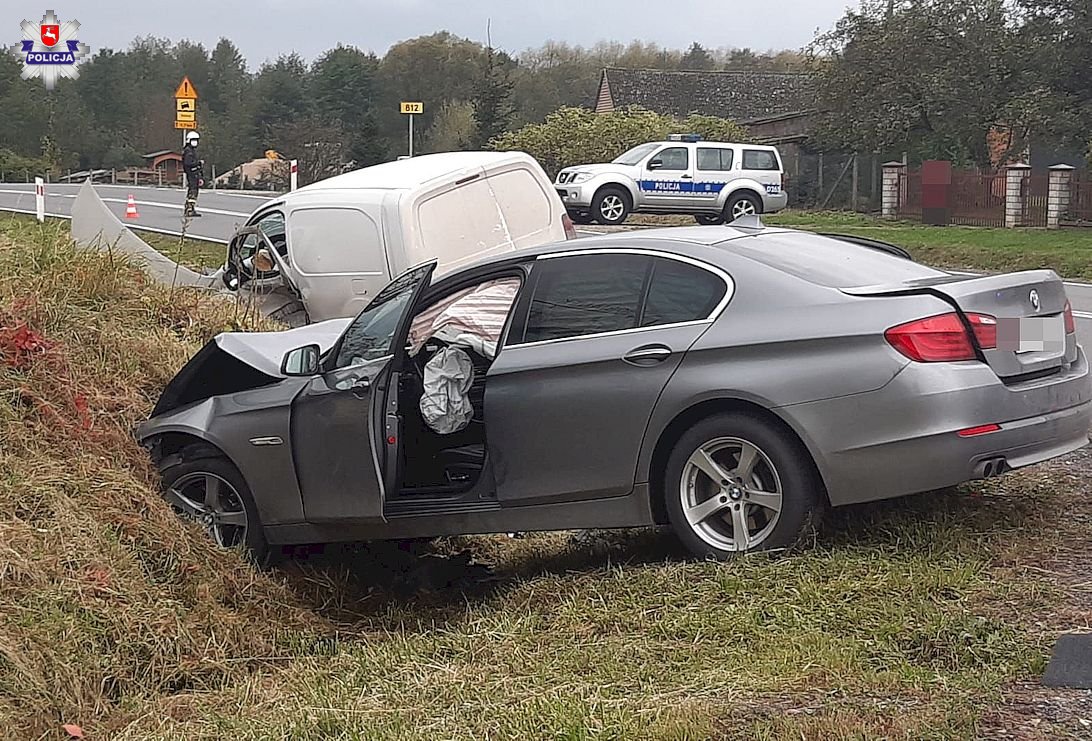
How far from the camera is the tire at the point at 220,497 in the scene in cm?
693

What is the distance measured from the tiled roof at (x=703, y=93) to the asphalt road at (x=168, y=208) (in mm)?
21242

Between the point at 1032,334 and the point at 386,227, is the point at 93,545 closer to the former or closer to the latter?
the point at 1032,334

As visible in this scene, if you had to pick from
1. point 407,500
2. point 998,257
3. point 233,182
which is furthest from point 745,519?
point 233,182

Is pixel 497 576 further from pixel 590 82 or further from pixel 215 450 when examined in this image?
pixel 590 82

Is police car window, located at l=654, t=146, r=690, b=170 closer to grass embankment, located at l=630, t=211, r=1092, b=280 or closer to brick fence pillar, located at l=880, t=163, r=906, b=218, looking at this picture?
grass embankment, located at l=630, t=211, r=1092, b=280

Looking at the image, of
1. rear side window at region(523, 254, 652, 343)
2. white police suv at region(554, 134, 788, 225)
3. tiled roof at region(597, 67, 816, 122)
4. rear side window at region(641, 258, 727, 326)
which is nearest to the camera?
rear side window at region(641, 258, 727, 326)

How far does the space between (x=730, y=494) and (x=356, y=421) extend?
6.00ft

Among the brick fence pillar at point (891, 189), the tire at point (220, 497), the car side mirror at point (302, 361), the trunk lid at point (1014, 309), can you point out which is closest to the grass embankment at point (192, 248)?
the tire at point (220, 497)

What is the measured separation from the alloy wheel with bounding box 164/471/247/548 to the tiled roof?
163 feet

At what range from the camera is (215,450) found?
23.1ft

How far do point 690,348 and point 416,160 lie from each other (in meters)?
6.53

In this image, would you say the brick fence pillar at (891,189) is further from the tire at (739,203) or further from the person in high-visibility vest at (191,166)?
the person in high-visibility vest at (191,166)

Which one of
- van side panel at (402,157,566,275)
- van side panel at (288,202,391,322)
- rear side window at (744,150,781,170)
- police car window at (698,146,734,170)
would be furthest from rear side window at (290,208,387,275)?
rear side window at (744,150,781,170)

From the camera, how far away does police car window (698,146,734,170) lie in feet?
91.7
